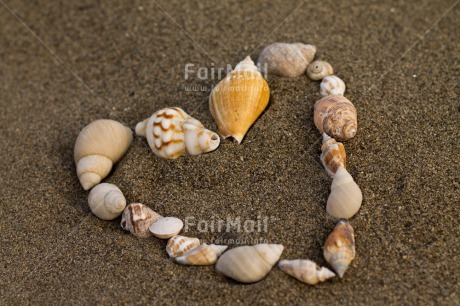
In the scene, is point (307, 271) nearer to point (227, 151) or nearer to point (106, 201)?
point (227, 151)

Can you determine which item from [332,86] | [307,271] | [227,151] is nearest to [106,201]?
[227,151]

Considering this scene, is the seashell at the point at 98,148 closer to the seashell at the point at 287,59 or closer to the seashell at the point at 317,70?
the seashell at the point at 287,59

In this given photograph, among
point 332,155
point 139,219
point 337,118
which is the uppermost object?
point 337,118

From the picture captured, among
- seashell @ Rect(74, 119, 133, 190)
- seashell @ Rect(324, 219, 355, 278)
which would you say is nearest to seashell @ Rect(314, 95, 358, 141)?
seashell @ Rect(324, 219, 355, 278)

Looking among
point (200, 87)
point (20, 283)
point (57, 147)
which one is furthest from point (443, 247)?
point (57, 147)

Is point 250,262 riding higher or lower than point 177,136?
lower

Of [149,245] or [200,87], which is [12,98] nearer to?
[200,87]
